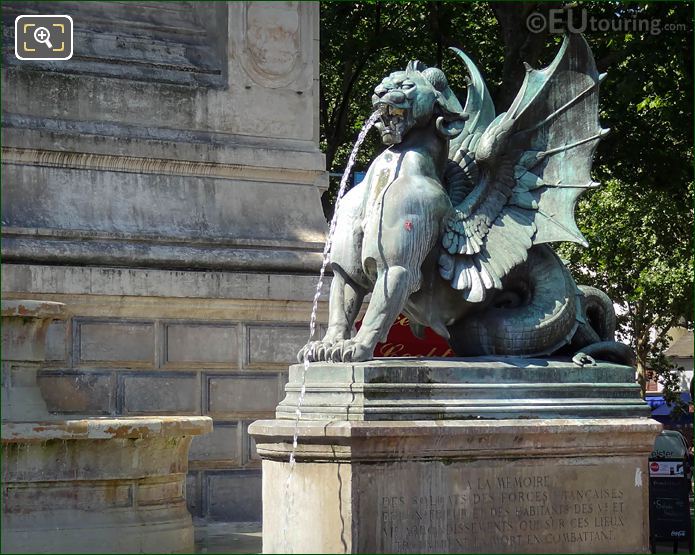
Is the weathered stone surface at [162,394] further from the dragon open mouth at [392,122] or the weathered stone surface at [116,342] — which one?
the dragon open mouth at [392,122]

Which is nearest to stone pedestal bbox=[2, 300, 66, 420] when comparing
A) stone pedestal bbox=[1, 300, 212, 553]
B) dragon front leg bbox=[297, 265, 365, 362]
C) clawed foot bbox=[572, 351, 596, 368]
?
stone pedestal bbox=[1, 300, 212, 553]

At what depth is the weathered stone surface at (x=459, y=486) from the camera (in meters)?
7.95

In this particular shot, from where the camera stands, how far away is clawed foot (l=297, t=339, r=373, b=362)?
329 inches

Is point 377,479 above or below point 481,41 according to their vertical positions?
below

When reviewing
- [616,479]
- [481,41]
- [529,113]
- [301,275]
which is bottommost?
[616,479]

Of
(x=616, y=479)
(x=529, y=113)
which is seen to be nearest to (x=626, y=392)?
(x=616, y=479)

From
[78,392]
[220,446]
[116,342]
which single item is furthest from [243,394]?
[78,392]

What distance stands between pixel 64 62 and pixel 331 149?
34.7 ft

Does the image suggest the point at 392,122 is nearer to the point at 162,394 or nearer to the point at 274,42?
the point at 162,394

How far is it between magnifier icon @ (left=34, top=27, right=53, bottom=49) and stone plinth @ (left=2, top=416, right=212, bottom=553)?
4.71 m

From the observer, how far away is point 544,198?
30.1ft

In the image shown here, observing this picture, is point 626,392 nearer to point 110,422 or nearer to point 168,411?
point 110,422

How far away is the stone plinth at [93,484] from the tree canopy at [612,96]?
919 cm

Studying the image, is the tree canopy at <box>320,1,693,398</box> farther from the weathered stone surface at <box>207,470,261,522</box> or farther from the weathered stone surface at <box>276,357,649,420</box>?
the weathered stone surface at <box>276,357,649,420</box>
